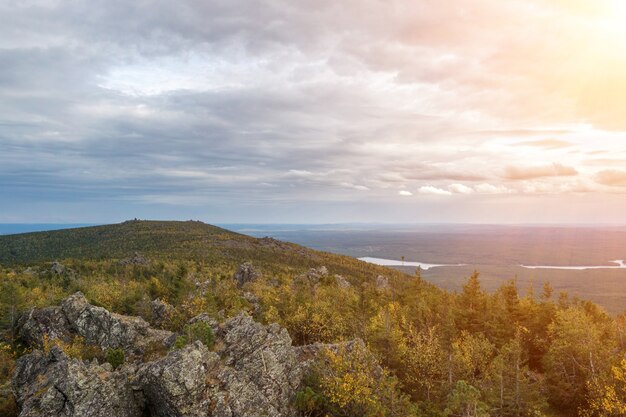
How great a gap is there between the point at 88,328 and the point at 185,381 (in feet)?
133

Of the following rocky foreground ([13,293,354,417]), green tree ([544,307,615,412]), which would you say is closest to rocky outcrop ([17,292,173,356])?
rocky foreground ([13,293,354,417])

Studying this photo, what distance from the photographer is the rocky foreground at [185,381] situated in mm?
42156

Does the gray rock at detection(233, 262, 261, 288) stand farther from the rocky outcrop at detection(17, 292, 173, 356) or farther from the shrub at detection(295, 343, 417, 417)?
the shrub at detection(295, 343, 417, 417)

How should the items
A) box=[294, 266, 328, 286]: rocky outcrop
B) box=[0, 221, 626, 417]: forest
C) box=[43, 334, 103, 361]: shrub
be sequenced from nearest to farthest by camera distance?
box=[0, 221, 626, 417]: forest → box=[43, 334, 103, 361]: shrub → box=[294, 266, 328, 286]: rocky outcrop

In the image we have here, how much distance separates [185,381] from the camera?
42.6 meters

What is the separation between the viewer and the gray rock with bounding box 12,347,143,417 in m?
41.2

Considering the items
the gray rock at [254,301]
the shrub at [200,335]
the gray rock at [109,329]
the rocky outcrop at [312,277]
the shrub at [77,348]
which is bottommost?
the rocky outcrop at [312,277]

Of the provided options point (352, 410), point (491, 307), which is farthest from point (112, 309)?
point (491, 307)

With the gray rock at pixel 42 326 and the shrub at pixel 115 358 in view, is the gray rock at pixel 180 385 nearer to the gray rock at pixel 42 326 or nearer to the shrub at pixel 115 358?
the shrub at pixel 115 358

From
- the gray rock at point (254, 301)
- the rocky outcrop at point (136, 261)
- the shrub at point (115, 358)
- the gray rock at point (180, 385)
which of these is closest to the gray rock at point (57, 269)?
the rocky outcrop at point (136, 261)

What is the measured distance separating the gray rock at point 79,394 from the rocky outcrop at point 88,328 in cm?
1865

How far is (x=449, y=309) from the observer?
8844 cm

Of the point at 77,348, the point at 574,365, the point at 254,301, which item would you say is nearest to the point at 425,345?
the point at 574,365

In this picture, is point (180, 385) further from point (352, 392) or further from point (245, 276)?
point (245, 276)
